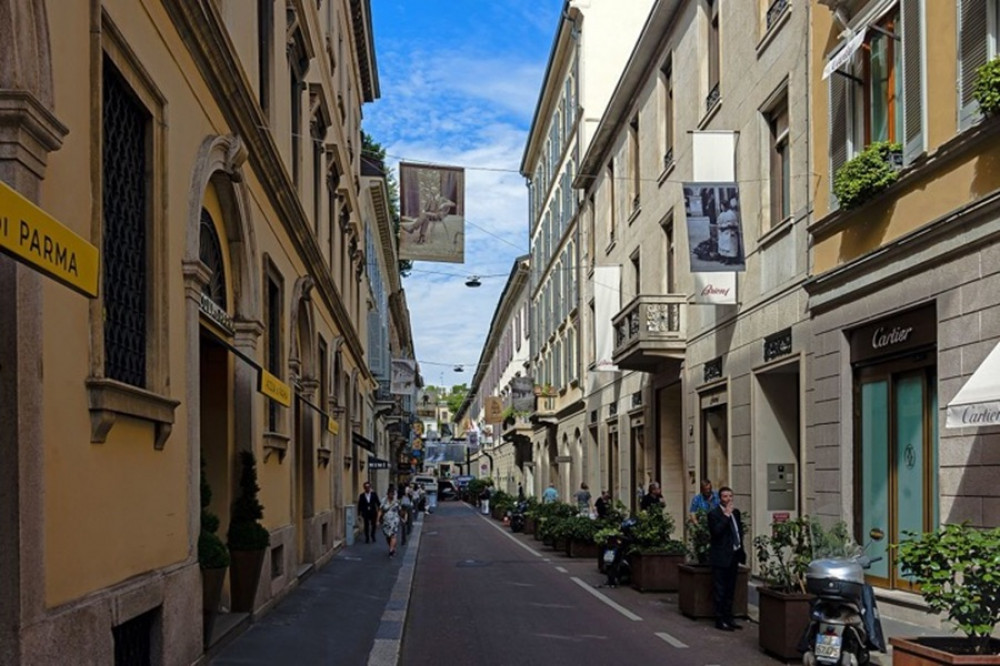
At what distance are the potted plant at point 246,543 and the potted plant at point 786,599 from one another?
235 inches

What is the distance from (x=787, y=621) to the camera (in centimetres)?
1160

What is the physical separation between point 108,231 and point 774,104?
13.9m

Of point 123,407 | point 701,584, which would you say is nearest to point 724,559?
point 701,584

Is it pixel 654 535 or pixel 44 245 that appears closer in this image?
pixel 44 245

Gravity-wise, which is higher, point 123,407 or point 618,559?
Result: point 123,407

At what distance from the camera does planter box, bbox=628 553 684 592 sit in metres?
18.6

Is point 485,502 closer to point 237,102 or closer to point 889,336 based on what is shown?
point 889,336

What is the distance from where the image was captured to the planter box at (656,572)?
61.0 feet

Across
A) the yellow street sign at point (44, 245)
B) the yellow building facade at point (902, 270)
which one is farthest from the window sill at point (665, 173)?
the yellow street sign at point (44, 245)

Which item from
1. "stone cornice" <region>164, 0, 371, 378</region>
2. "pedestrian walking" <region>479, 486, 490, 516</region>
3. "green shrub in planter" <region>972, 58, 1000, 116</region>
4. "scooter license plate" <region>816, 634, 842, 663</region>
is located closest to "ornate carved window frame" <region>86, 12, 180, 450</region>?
"stone cornice" <region>164, 0, 371, 378</region>

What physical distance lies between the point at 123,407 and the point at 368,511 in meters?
24.9

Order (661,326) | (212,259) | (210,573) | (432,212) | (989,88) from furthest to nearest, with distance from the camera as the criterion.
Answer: (432,212), (661,326), (212,259), (989,88), (210,573)

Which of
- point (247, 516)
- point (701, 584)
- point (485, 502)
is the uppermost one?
point (247, 516)

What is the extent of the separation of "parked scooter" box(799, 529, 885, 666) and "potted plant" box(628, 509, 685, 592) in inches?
319
